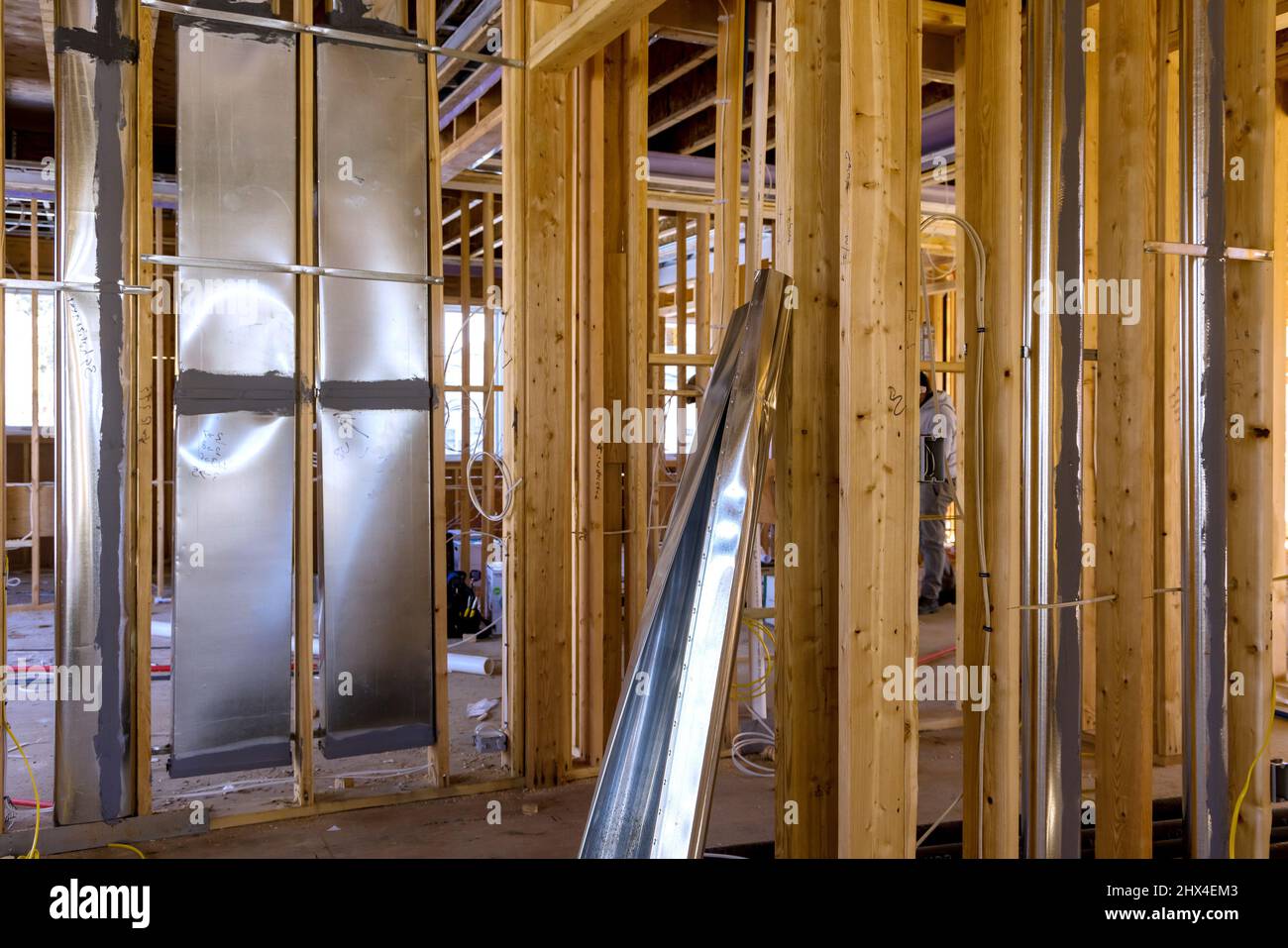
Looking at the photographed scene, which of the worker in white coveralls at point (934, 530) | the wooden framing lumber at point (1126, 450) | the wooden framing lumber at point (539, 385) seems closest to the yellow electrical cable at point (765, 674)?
→ the wooden framing lumber at point (539, 385)

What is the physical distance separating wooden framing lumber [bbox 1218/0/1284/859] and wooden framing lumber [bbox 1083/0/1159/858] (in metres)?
0.27

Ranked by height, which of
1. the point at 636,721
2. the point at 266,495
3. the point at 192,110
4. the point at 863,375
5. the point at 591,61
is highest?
the point at 591,61

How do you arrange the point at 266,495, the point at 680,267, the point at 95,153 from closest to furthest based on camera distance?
the point at 95,153 < the point at 266,495 < the point at 680,267

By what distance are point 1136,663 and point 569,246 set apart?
2.80 metres

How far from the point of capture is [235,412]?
12.7 ft

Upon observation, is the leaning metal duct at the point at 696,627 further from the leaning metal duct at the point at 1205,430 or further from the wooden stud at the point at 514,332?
the wooden stud at the point at 514,332

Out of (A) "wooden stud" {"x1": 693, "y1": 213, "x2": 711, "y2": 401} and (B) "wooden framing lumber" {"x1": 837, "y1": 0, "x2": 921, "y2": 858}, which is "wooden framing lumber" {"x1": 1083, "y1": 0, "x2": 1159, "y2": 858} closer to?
(B) "wooden framing lumber" {"x1": 837, "y1": 0, "x2": 921, "y2": 858}

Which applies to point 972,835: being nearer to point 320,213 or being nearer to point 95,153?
point 320,213

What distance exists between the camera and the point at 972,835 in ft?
9.34

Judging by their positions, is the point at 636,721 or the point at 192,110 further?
the point at 192,110

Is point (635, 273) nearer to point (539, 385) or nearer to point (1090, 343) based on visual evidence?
point (539, 385)

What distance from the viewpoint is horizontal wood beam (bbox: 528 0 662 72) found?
348 cm

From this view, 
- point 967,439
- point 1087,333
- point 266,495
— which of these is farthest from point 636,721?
point 1087,333

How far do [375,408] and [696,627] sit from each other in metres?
2.11
